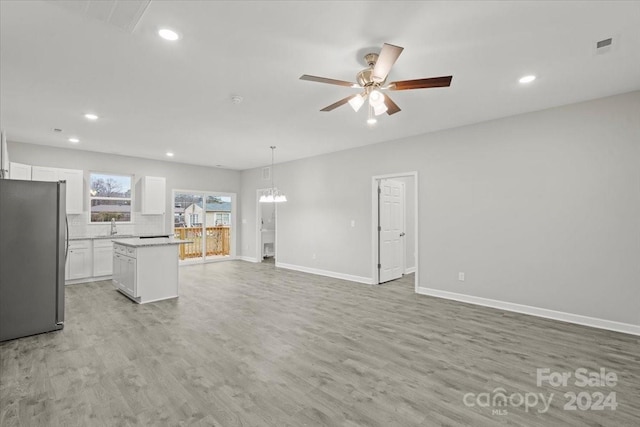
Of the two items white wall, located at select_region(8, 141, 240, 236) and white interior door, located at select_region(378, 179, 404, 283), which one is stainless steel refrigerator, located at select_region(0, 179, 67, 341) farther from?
white interior door, located at select_region(378, 179, 404, 283)

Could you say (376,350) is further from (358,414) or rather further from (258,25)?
(258,25)

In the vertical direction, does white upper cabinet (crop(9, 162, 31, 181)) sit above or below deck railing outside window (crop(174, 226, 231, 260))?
above

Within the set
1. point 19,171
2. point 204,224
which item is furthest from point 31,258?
point 204,224

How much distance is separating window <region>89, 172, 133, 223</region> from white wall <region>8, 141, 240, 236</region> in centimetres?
16

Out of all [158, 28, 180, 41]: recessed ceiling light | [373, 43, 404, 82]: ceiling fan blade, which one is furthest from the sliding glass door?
[373, 43, 404, 82]: ceiling fan blade

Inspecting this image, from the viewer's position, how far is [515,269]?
171 inches

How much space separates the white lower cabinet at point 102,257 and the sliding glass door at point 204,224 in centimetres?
192

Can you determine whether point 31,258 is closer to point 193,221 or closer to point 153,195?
point 153,195

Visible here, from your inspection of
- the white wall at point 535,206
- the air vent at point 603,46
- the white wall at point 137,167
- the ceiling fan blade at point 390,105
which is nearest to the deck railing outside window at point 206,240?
the white wall at point 137,167

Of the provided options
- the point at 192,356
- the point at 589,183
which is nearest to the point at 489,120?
the point at 589,183

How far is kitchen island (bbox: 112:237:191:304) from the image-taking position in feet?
15.6

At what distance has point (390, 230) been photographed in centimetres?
647

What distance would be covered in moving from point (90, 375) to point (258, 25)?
3.25m

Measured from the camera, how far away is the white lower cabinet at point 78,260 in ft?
19.8
